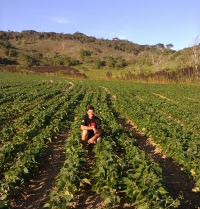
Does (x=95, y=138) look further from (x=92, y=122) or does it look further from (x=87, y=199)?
(x=87, y=199)

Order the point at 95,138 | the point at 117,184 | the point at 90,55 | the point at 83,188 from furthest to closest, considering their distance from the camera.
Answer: the point at 90,55, the point at 95,138, the point at 83,188, the point at 117,184

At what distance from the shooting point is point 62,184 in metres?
4.97

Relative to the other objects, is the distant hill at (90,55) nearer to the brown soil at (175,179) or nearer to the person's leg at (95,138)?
the brown soil at (175,179)

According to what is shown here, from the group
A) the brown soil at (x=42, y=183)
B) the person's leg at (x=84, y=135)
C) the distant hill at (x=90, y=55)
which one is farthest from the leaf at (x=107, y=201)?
the distant hill at (x=90, y=55)

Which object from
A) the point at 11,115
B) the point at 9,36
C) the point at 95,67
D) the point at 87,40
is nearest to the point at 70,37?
the point at 87,40

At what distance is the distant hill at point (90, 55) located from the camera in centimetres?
6506

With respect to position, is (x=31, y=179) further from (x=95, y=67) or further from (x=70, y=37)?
(x=70, y=37)

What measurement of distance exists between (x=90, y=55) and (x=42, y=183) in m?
110

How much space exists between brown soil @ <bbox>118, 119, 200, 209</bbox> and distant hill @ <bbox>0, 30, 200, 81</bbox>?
35.4 meters

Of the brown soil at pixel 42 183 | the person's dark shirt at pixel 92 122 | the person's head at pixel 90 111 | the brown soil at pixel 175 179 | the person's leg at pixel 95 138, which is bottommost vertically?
the brown soil at pixel 42 183

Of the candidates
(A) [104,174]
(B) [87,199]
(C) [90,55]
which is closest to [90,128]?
(A) [104,174]

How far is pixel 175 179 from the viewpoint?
626cm

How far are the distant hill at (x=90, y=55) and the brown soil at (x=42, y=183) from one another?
37.6m

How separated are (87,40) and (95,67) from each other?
91.6 meters
